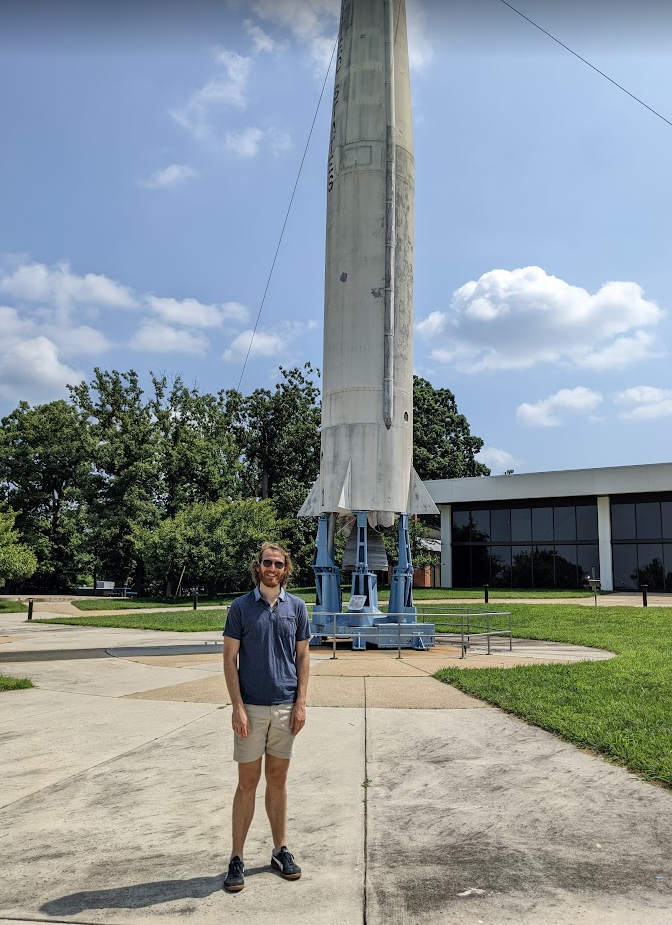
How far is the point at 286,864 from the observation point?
385cm

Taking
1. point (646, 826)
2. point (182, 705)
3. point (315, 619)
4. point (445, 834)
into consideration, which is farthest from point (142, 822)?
point (315, 619)

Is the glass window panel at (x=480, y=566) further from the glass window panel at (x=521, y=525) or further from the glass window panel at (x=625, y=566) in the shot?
the glass window panel at (x=625, y=566)

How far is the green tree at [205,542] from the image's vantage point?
3550 centimetres

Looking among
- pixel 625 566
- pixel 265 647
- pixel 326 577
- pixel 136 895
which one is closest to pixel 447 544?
pixel 625 566

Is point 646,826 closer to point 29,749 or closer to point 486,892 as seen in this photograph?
point 486,892

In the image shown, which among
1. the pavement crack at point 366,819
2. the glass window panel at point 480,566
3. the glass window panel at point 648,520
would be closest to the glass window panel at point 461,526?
the glass window panel at point 480,566

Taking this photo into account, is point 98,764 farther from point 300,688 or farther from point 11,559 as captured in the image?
point 11,559

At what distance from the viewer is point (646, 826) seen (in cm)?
460

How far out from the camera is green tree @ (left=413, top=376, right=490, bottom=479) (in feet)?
201

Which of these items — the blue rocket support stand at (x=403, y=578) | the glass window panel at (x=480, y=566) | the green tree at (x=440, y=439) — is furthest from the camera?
the green tree at (x=440, y=439)

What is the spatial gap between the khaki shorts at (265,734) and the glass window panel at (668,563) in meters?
37.2

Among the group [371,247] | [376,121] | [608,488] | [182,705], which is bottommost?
[182,705]

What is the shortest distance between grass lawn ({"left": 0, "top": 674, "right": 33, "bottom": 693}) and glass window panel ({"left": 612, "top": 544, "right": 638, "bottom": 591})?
111ft

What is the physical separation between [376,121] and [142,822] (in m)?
15.7
